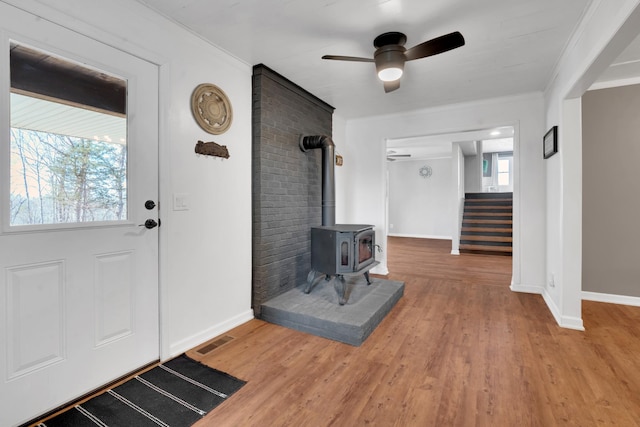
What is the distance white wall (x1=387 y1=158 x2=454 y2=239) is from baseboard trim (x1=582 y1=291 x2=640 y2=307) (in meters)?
5.03

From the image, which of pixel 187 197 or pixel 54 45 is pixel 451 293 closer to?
pixel 187 197

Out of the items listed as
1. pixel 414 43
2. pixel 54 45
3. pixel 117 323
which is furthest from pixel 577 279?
pixel 54 45

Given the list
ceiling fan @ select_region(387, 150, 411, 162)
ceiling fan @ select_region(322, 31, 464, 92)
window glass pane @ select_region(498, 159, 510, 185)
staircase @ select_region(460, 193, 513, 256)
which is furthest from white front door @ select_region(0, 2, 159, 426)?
window glass pane @ select_region(498, 159, 510, 185)

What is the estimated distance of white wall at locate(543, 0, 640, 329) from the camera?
1.81 meters

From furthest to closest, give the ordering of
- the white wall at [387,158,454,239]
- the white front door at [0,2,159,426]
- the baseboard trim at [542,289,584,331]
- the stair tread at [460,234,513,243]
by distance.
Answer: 1. the white wall at [387,158,454,239]
2. the stair tread at [460,234,513,243]
3. the baseboard trim at [542,289,584,331]
4. the white front door at [0,2,159,426]

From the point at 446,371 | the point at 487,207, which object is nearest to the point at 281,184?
the point at 446,371

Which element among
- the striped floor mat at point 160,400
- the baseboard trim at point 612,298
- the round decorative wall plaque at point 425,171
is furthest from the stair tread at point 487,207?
the striped floor mat at point 160,400

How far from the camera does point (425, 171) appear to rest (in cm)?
866

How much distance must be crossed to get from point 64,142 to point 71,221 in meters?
0.42

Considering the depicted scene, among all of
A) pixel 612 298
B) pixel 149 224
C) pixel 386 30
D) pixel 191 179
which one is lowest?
pixel 612 298

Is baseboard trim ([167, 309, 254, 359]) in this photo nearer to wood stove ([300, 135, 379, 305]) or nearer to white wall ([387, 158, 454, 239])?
wood stove ([300, 135, 379, 305])

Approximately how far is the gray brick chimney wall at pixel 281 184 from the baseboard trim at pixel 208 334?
0.52 ft

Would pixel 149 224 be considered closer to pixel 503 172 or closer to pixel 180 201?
pixel 180 201

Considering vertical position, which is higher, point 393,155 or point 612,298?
point 393,155
